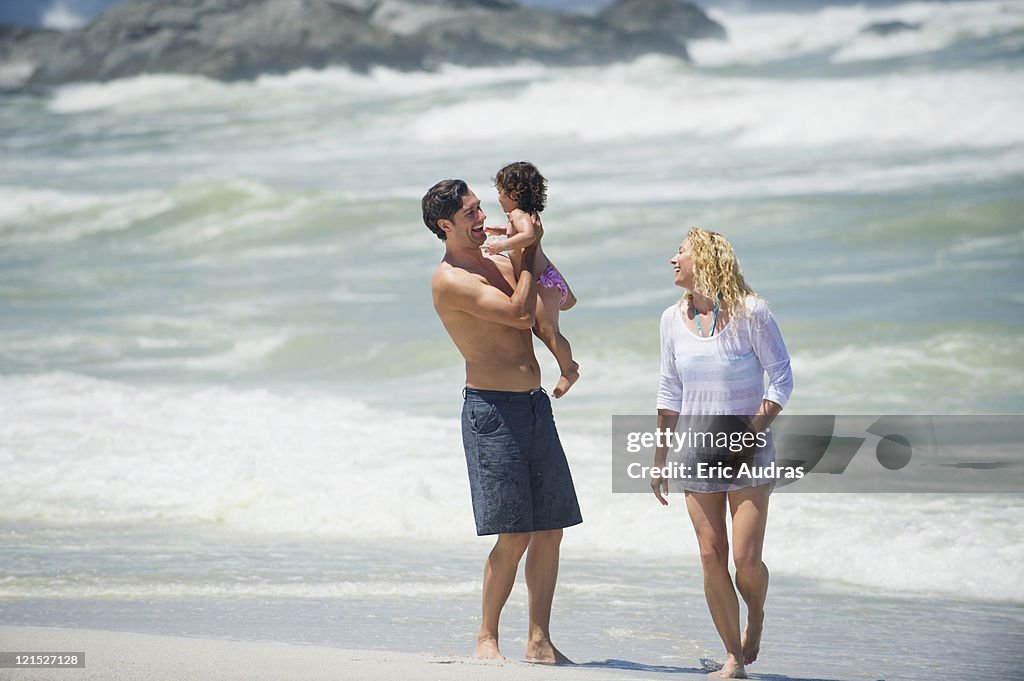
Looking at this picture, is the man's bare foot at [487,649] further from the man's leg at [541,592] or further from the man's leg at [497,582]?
the man's leg at [541,592]

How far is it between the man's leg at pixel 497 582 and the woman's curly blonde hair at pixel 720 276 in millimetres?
1047

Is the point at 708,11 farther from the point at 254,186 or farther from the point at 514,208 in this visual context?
the point at 514,208

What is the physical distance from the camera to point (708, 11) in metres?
62.8

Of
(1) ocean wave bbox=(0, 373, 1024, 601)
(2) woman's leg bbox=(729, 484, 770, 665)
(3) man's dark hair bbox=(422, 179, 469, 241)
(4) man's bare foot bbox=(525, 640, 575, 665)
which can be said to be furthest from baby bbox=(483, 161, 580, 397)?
(1) ocean wave bbox=(0, 373, 1024, 601)

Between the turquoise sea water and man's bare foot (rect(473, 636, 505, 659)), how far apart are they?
530mm

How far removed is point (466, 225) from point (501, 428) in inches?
27.7

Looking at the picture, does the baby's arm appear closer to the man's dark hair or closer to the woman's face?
the man's dark hair

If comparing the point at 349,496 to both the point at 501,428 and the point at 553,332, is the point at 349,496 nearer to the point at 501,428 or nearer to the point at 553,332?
the point at 501,428

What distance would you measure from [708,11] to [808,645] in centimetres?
6036

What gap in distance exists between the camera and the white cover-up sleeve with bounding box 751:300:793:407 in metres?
4.38

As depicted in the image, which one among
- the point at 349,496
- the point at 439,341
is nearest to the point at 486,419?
the point at 349,496

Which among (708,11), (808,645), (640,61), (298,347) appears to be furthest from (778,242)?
(708,11)

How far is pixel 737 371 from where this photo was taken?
4.42 m

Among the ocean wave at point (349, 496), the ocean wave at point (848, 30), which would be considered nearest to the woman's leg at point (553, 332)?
the ocean wave at point (349, 496)
